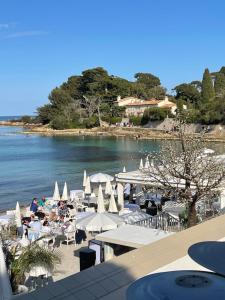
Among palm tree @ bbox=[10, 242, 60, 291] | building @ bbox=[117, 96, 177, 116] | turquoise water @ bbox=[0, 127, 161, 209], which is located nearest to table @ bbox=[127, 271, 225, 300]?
palm tree @ bbox=[10, 242, 60, 291]

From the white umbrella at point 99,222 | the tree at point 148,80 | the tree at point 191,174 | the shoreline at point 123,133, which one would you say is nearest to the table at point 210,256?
the tree at point 191,174

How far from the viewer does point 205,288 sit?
3.33 meters

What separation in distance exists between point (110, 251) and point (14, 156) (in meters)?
53.1

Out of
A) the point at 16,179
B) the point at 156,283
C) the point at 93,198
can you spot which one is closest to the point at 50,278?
the point at 156,283

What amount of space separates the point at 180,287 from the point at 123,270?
3.26 m

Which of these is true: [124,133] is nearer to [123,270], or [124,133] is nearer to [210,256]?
[123,270]

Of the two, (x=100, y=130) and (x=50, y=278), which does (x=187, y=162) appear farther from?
(x=100, y=130)

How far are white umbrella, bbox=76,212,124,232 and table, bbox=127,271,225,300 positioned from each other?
9426 mm

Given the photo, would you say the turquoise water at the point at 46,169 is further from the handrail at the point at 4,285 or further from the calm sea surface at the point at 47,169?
the handrail at the point at 4,285

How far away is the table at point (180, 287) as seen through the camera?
3.19m

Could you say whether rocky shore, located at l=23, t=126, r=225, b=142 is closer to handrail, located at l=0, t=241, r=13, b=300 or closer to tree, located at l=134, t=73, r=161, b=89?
tree, located at l=134, t=73, r=161, b=89

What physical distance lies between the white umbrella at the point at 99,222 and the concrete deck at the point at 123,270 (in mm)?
4999

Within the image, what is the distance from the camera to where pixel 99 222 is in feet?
43.2

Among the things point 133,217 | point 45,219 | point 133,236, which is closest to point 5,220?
point 45,219
